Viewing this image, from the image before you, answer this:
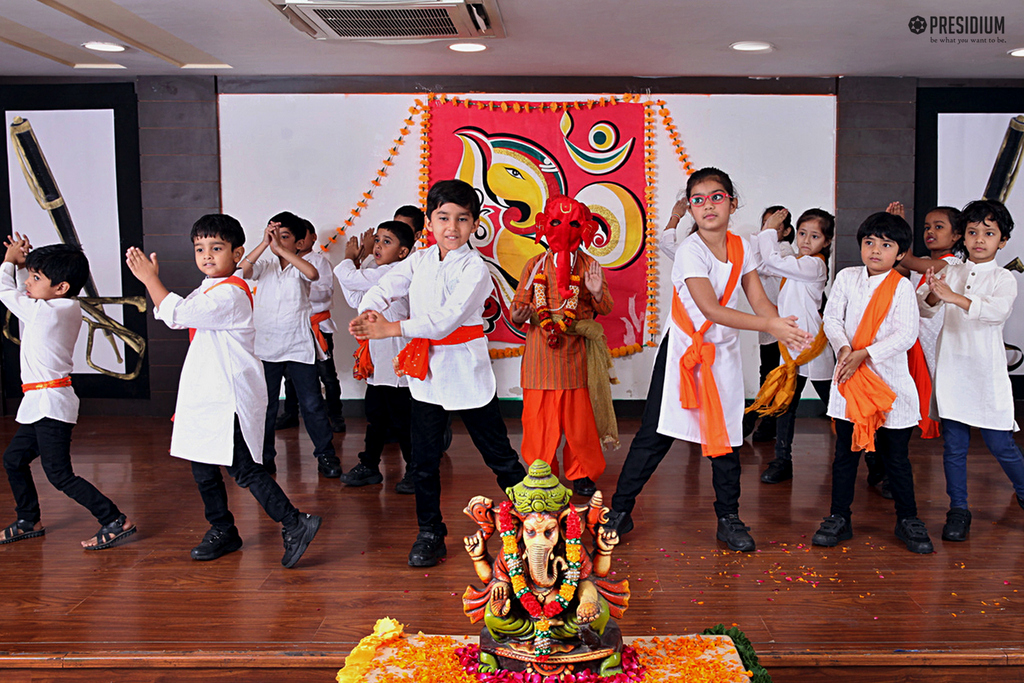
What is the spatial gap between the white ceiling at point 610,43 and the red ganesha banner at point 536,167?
0.29 meters

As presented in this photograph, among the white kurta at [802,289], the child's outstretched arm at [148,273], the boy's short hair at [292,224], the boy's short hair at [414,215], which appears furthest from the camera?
the boy's short hair at [414,215]

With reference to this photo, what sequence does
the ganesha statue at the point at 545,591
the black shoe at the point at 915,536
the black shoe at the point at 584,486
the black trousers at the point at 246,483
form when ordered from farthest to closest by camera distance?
the black shoe at the point at 584,486 < the black shoe at the point at 915,536 < the black trousers at the point at 246,483 < the ganesha statue at the point at 545,591

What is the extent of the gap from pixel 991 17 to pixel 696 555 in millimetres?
3279

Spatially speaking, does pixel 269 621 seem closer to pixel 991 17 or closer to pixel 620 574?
pixel 620 574

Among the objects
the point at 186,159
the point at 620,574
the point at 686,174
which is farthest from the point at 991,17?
the point at 186,159

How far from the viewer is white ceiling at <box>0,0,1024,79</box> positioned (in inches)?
158

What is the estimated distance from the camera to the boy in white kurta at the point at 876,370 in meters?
3.13

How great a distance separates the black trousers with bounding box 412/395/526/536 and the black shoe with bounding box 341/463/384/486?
1.05m

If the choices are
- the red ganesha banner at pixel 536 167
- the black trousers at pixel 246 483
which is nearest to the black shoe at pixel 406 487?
the black trousers at pixel 246 483

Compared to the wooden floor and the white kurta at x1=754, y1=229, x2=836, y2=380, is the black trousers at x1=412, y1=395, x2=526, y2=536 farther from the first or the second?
the white kurta at x1=754, y1=229, x2=836, y2=380

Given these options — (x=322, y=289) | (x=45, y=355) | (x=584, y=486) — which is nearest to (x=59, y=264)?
(x=45, y=355)

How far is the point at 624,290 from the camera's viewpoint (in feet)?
18.7

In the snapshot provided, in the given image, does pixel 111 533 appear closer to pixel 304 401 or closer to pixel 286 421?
pixel 304 401

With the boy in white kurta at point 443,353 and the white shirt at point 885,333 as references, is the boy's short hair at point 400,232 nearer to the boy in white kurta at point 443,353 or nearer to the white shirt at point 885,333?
the boy in white kurta at point 443,353
